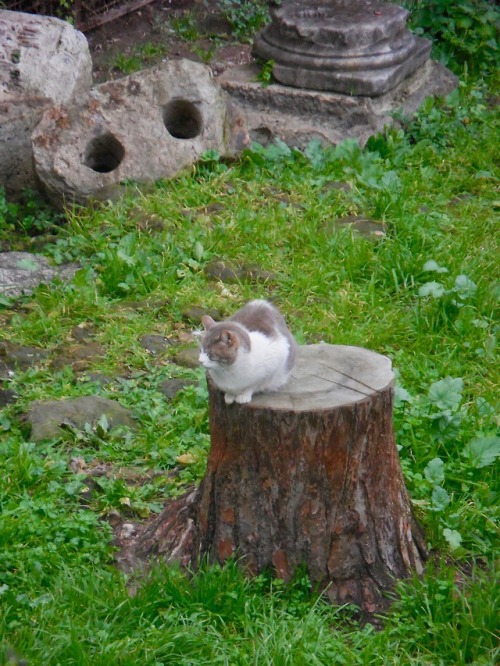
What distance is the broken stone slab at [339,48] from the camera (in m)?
7.77

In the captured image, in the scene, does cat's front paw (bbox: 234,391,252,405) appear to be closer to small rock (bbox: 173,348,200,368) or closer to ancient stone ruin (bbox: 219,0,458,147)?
small rock (bbox: 173,348,200,368)

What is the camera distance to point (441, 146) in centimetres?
791

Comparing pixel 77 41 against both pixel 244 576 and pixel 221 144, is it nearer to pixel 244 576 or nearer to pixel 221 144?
pixel 221 144

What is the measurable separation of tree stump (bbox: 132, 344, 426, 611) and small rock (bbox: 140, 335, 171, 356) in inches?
71.2

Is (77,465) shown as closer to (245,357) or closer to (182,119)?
(245,357)

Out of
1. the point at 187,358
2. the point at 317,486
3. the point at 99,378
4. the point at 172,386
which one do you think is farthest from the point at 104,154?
the point at 317,486

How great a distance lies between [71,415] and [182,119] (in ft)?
11.7

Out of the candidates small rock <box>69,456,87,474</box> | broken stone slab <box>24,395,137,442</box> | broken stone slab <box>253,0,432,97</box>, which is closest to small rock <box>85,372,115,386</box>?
broken stone slab <box>24,395,137,442</box>

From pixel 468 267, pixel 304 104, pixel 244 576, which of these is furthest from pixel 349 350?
pixel 304 104

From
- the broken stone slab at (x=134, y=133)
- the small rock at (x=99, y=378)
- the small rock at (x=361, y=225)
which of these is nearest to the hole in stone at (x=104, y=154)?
the broken stone slab at (x=134, y=133)

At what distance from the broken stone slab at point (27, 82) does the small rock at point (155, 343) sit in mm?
2343

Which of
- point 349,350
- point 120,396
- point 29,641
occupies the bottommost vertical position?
point 120,396

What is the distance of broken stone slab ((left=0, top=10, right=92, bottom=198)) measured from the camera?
7.13 metres

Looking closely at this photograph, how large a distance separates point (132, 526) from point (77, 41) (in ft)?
15.6
